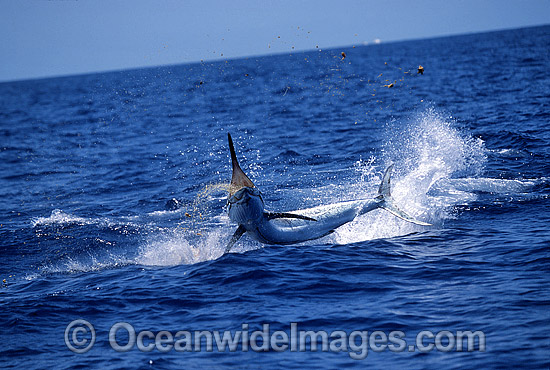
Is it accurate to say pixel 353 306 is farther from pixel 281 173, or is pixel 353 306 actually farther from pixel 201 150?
pixel 201 150

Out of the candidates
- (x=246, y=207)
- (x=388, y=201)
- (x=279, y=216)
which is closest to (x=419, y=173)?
(x=388, y=201)

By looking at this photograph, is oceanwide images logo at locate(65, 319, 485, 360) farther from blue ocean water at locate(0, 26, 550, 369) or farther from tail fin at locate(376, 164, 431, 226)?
tail fin at locate(376, 164, 431, 226)

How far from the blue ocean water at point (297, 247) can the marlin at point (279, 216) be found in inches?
20.1

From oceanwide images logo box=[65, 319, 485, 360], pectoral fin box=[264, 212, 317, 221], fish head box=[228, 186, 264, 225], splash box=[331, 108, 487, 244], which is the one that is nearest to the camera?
oceanwide images logo box=[65, 319, 485, 360]

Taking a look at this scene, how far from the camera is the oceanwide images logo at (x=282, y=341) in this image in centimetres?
885

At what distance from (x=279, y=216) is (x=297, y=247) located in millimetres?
1974

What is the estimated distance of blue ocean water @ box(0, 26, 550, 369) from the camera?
Answer: 9508mm

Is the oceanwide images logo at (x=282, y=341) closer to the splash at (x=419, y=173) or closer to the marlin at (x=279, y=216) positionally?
the marlin at (x=279, y=216)

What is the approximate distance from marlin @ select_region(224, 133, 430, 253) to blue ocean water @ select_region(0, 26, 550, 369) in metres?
0.51

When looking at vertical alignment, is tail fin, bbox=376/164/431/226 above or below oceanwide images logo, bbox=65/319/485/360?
above

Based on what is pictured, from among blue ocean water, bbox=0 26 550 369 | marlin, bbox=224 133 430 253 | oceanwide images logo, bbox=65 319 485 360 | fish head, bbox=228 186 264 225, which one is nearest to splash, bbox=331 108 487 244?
blue ocean water, bbox=0 26 550 369

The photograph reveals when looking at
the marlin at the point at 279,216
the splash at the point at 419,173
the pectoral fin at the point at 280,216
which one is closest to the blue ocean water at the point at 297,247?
the splash at the point at 419,173

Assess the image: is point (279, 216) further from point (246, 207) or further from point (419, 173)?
point (419, 173)

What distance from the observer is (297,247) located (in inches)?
564
